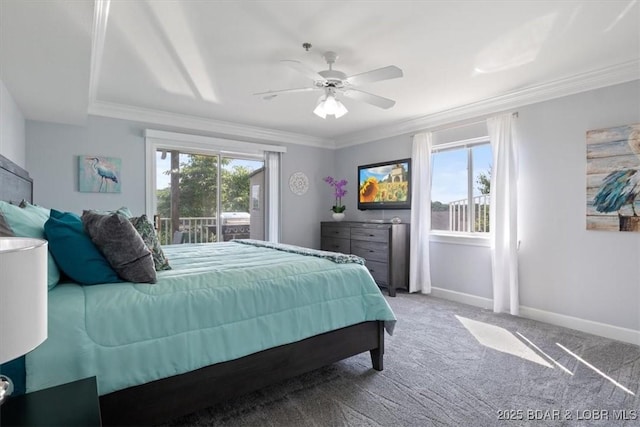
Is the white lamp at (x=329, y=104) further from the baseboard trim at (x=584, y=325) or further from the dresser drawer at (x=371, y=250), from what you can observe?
the baseboard trim at (x=584, y=325)

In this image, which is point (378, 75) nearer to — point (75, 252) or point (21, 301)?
Answer: point (75, 252)

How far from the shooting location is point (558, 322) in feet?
11.1

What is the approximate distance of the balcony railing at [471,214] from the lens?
4.09 meters

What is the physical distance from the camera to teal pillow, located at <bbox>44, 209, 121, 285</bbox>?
1545 millimetres

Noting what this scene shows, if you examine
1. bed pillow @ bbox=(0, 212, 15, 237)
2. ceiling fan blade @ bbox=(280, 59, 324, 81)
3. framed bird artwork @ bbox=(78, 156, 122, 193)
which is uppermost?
ceiling fan blade @ bbox=(280, 59, 324, 81)

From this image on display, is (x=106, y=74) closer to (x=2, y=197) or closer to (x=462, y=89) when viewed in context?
(x=2, y=197)

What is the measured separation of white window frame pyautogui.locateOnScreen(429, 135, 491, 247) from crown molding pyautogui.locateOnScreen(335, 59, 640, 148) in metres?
0.29

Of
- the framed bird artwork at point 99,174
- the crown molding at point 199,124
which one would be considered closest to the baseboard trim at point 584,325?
the crown molding at point 199,124

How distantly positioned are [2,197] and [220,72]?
1894 mm

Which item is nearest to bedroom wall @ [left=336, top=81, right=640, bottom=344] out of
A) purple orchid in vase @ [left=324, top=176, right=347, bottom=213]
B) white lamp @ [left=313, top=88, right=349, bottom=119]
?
white lamp @ [left=313, top=88, right=349, bottom=119]

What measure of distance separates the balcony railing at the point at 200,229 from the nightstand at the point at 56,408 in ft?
12.4

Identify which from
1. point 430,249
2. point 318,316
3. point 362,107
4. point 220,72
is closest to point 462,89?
point 362,107

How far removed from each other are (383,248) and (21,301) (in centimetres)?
420

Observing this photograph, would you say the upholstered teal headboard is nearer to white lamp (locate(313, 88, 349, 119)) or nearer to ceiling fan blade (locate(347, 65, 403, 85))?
white lamp (locate(313, 88, 349, 119))
